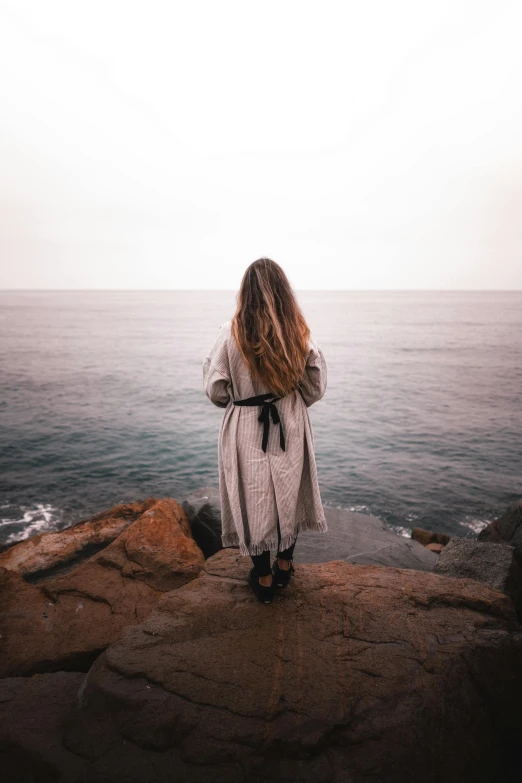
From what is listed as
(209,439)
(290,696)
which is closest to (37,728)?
A: (290,696)

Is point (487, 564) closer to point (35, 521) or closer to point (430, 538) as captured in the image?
point (430, 538)

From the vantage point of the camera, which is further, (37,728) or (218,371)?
(218,371)

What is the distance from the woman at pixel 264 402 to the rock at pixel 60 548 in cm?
351

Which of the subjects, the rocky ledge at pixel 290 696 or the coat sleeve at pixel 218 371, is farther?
the coat sleeve at pixel 218 371

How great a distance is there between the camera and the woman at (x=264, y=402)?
3.09 meters

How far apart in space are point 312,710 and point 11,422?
1593cm

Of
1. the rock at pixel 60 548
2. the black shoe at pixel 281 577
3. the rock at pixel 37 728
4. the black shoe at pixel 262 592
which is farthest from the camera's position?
the rock at pixel 60 548

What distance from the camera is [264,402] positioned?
3.26 metres

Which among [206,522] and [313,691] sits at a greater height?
[313,691]

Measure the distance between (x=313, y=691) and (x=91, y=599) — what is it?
8.83ft

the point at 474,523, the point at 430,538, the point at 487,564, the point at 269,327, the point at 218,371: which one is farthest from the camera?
the point at 474,523

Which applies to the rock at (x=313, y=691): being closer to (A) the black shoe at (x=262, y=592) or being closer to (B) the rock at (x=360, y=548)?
(A) the black shoe at (x=262, y=592)

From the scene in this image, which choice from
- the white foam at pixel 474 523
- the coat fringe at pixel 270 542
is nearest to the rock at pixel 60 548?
the coat fringe at pixel 270 542

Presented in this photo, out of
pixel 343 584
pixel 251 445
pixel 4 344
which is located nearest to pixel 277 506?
pixel 251 445
